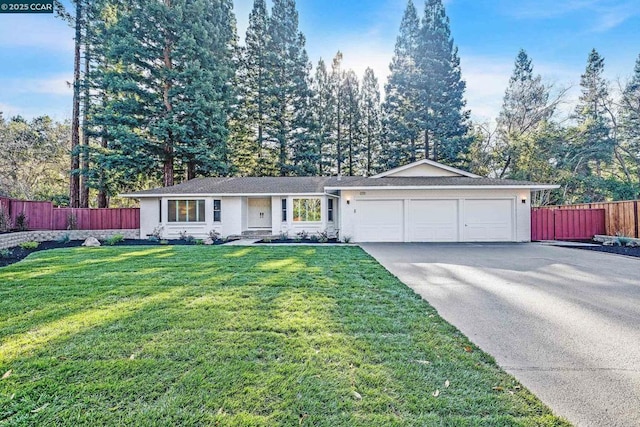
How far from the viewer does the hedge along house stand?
13.5 meters

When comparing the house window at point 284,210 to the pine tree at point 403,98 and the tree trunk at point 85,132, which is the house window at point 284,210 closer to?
the tree trunk at point 85,132

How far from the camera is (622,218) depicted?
42.2ft

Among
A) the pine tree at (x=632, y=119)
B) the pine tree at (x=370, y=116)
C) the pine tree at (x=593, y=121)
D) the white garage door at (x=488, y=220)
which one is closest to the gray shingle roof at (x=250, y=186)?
the white garage door at (x=488, y=220)

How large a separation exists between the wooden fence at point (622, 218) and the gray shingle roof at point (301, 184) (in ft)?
11.4

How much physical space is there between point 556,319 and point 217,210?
46.5ft

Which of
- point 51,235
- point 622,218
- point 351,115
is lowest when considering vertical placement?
point 51,235

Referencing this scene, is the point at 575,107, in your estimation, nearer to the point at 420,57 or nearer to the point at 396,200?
the point at 420,57

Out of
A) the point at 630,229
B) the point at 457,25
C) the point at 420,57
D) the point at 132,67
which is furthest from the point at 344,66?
the point at 630,229

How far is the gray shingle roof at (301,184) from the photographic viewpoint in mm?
13443

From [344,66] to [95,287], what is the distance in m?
26.6

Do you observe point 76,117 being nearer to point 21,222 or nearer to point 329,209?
point 21,222

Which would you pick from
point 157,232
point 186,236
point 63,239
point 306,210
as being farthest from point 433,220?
point 63,239

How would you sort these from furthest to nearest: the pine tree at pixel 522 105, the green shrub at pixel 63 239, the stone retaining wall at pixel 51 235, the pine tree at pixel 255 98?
the pine tree at pixel 522 105
the pine tree at pixel 255 98
the green shrub at pixel 63 239
the stone retaining wall at pixel 51 235

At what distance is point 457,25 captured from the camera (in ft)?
80.7
